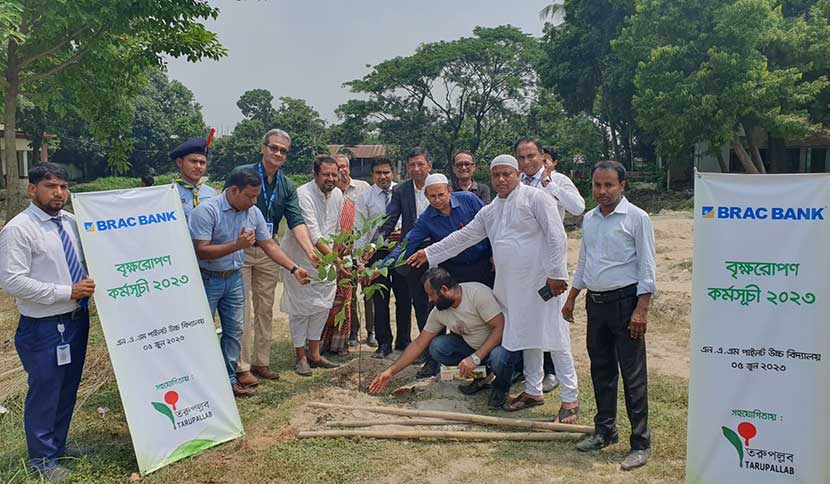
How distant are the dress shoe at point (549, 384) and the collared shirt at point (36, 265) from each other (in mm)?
3426

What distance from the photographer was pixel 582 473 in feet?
11.9

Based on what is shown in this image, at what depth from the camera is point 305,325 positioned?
572cm

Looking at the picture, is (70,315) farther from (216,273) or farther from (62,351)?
(216,273)

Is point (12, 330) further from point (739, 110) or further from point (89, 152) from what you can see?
point (89, 152)

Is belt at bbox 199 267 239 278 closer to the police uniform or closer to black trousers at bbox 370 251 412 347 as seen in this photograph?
the police uniform

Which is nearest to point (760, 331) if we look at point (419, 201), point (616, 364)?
point (616, 364)

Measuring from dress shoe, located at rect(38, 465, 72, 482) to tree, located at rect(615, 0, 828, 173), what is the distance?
781 inches

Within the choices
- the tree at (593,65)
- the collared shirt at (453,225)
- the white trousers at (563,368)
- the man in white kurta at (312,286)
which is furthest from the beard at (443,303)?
the tree at (593,65)

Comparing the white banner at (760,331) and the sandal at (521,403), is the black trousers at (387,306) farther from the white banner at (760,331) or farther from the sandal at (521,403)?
the white banner at (760,331)

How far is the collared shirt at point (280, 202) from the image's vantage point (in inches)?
205

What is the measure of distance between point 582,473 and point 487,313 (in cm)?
142

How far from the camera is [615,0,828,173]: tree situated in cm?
1906

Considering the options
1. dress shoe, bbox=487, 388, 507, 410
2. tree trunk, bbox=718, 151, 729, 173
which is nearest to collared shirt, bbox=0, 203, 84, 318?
dress shoe, bbox=487, 388, 507, 410

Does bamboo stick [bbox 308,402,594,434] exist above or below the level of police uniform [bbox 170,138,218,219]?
below
